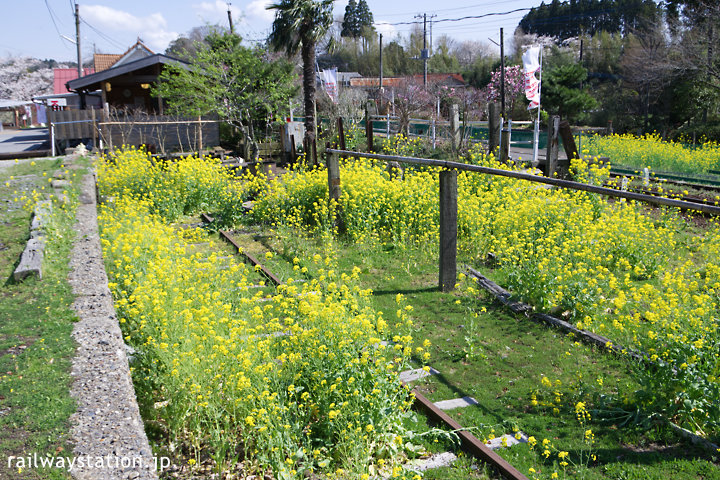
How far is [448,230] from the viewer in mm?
7531

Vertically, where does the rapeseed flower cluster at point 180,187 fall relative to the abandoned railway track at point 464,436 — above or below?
above

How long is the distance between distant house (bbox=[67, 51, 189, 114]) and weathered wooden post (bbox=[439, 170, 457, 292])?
2091 centimetres

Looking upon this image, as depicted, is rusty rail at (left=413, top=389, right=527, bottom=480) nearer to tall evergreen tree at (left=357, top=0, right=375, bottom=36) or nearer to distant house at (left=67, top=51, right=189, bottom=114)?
distant house at (left=67, top=51, right=189, bottom=114)

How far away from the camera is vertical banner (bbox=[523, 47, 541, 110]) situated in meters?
21.7

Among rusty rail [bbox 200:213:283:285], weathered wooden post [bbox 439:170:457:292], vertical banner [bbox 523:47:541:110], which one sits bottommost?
rusty rail [bbox 200:213:283:285]

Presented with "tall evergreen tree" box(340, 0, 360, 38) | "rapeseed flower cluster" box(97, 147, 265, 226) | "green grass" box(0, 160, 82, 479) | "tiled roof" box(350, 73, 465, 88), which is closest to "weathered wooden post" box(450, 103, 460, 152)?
"rapeseed flower cluster" box(97, 147, 265, 226)

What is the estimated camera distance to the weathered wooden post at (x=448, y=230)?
752 centimetres

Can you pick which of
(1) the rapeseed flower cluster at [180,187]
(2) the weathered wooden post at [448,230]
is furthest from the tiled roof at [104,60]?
(2) the weathered wooden post at [448,230]

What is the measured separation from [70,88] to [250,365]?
3077cm

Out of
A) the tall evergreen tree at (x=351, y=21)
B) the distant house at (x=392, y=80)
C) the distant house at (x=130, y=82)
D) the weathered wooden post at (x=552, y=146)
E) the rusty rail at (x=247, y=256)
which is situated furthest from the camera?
the tall evergreen tree at (x=351, y=21)

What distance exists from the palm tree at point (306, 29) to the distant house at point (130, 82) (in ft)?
21.1

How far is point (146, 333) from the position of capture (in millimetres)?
5156

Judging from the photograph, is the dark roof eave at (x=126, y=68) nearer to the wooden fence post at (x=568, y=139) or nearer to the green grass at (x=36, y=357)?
the wooden fence post at (x=568, y=139)

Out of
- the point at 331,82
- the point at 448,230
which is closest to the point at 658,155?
the point at 448,230
